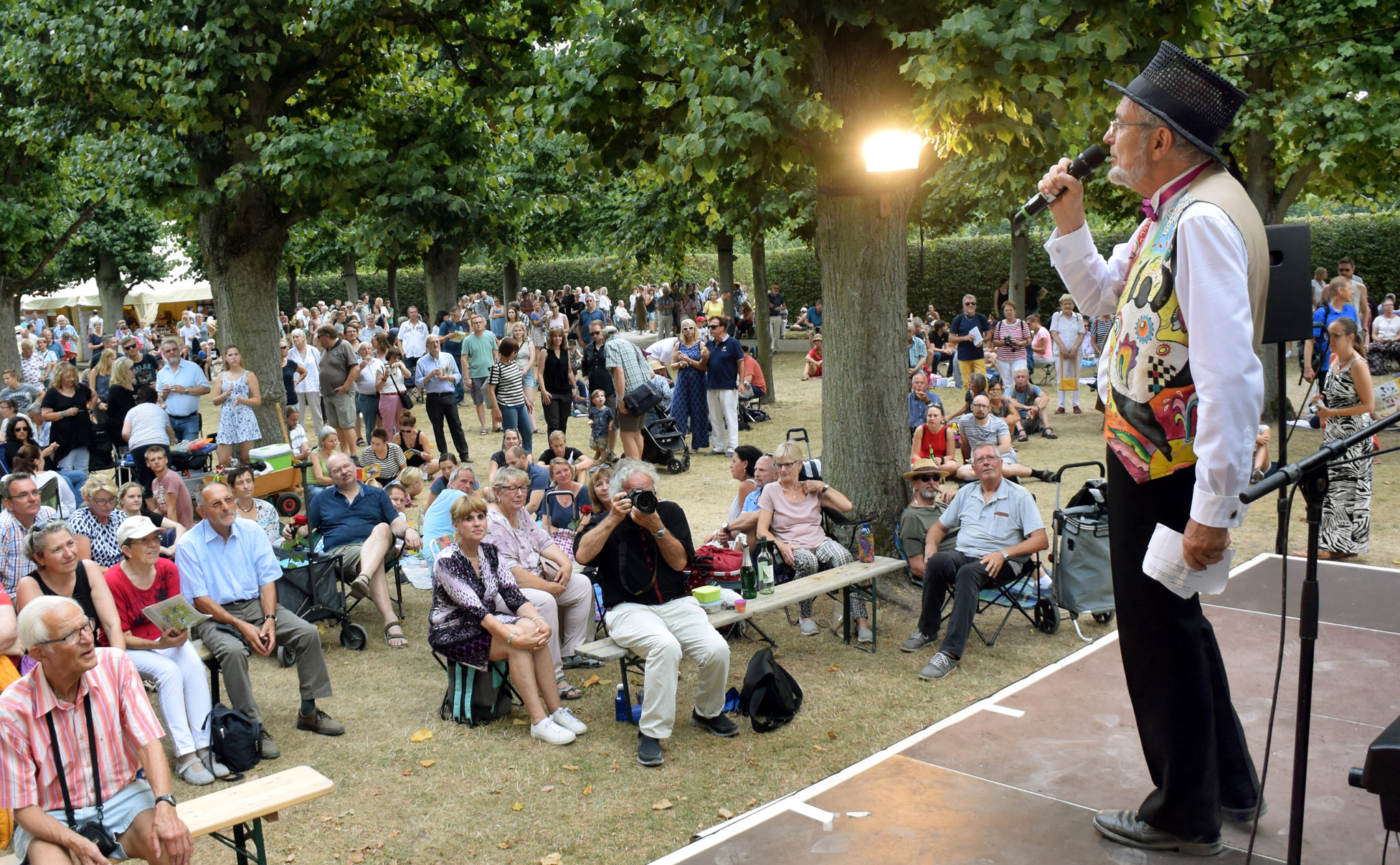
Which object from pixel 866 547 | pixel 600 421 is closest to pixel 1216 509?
pixel 866 547

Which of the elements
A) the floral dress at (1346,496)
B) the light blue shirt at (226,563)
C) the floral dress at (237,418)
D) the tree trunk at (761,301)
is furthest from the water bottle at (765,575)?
the tree trunk at (761,301)

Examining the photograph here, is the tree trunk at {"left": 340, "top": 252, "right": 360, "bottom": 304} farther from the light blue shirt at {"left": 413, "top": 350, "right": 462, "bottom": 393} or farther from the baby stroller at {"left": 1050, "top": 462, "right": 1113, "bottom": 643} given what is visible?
the baby stroller at {"left": 1050, "top": 462, "right": 1113, "bottom": 643}

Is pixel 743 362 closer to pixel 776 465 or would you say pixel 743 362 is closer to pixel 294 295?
pixel 776 465

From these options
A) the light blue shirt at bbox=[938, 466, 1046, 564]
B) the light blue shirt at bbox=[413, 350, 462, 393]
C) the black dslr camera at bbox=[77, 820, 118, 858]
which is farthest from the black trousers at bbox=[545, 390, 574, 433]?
the black dslr camera at bbox=[77, 820, 118, 858]

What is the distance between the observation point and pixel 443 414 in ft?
45.8

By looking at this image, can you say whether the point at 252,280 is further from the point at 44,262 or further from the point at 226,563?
the point at 44,262

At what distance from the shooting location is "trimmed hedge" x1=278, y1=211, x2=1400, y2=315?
24.4m

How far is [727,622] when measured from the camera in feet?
20.4

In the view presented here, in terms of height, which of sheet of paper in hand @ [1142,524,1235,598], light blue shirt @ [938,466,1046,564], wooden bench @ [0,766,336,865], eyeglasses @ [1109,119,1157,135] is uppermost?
eyeglasses @ [1109,119,1157,135]

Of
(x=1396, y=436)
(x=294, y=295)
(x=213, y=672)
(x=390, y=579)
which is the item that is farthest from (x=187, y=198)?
(x=294, y=295)

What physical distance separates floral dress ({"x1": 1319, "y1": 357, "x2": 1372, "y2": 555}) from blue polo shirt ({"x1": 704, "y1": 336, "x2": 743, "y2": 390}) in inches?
269

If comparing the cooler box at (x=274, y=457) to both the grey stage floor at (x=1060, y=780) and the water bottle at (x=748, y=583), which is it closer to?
the water bottle at (x=748, y=583)

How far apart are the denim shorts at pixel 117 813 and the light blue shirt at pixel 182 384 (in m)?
8.91

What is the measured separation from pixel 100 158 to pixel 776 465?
785 cm
